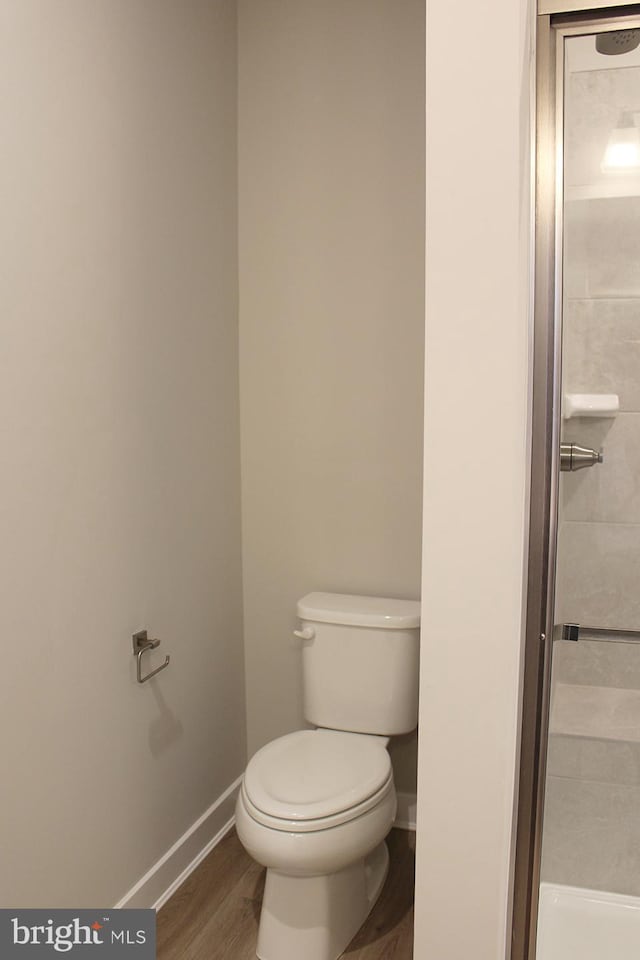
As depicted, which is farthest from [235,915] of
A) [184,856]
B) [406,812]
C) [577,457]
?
[577,457]

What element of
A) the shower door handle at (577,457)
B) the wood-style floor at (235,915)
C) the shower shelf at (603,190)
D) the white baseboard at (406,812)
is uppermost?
the shower shelf at (603,190)

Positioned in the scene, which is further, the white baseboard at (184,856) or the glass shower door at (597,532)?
the white baseboard at (184,856)

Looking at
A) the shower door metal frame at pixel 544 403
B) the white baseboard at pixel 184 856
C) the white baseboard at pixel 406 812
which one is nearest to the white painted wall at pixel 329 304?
the white baseboard at pixel 406 812

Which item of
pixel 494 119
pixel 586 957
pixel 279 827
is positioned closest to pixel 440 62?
pixel 494 119

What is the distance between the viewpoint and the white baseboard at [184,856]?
2.04 metres

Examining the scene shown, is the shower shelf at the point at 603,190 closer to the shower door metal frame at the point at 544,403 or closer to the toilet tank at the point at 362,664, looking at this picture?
the shower door metal frame at the point at 544,403

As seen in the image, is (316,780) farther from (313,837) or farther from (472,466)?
(472,466)

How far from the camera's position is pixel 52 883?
1716 mm

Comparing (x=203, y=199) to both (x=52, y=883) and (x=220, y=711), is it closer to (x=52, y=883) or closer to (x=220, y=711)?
(x=220, y=711)

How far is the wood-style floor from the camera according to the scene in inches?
77.1

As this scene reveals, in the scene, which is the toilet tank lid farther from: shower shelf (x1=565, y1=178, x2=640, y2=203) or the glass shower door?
shower shelf (x1=565, y1=178, x2=640, y2=203)

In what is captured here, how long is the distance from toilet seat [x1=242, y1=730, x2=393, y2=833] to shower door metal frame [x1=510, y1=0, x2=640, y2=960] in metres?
0.41

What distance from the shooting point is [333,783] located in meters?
1.95

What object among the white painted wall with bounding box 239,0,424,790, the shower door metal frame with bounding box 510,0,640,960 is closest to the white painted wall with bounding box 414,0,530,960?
the shower door metal frame with bounding box 510,0,640,960
